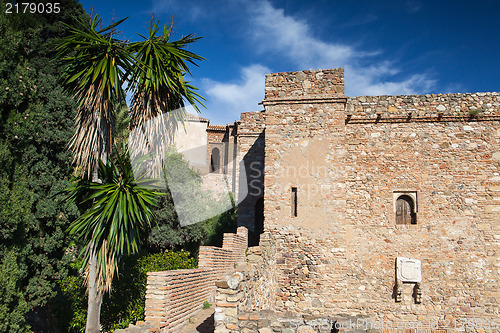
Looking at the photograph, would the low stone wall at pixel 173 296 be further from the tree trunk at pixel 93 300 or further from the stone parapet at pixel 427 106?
the stone parapet at pixel 427 106

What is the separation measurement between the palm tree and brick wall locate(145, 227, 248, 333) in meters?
0.91

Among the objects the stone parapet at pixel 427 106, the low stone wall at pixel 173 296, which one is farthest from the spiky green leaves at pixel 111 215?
Result: the stone parapet at pixel 427 106

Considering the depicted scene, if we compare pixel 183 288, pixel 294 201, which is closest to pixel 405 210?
pixel 294 201

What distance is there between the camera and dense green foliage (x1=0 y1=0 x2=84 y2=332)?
7551 mm

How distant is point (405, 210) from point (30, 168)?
10.2m

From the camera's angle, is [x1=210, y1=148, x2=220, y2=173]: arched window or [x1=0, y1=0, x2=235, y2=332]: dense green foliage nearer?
[x1=0, y1=0, x2=235, y2=332]: dense green foliage

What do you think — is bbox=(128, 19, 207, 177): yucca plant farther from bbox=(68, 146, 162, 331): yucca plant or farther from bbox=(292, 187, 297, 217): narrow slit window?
bbox=(292, 187, 297, 217): narrow slit window

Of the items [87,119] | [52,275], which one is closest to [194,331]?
[52,275]

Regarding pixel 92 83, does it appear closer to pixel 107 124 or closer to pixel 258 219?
pixel 107 124

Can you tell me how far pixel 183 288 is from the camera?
8609 millimetres

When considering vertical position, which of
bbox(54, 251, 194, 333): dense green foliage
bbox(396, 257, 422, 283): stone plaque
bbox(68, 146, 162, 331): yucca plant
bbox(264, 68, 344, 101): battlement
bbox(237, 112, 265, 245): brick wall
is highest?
bbox(264, 68, 344, 101): battlement

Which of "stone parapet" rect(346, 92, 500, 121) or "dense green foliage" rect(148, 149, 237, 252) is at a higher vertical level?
"stone parapet" rect(346, 92, 500, 121)

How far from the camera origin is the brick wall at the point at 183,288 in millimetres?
7520

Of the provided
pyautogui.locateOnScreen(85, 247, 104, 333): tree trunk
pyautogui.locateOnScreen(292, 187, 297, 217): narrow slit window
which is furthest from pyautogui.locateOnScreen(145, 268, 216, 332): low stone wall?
pyautogui.locateOnScreen(292, 187, 297, 217): narrow slit window
